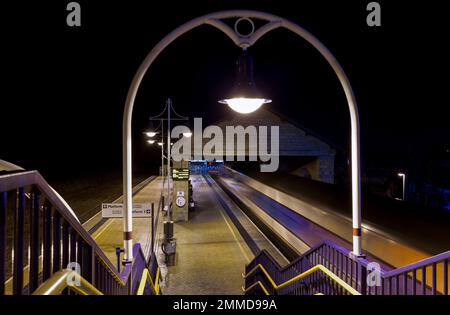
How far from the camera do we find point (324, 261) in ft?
24.1

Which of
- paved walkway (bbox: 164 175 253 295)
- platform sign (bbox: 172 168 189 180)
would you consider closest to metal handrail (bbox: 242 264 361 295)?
paved walkway (bbox: 164 175 253 295)

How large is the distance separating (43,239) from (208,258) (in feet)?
36.4

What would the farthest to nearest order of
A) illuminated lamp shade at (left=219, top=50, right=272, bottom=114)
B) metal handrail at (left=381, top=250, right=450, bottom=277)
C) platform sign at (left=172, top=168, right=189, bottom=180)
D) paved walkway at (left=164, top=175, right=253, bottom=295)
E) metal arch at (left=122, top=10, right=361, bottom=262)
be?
1. platform sign at (left=172, top=168, right=189, bottom=180)
2. paved walkway at (left=164, top=175, right=253, bottom=295)
3. metal arch at (left=122, top=10, right=361, bottom=262)
4. illuminated lamp shade at (left=219, top=50, right=272, bottom=114)
5. metal handrail at (left=381, top=250, right=450, bottom=277)

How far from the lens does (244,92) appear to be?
4.87 meters

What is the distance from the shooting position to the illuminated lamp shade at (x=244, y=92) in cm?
488

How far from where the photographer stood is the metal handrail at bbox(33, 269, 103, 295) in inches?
95.8

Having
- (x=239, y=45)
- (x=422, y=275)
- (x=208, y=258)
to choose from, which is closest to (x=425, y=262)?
(x=422, y=275)

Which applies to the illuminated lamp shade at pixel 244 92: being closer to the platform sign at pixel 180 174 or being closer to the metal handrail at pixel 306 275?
the metal handrail at pixel 306 275

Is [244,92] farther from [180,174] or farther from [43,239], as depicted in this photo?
[180,174]

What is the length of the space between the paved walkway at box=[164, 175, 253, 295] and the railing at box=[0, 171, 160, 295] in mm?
6413

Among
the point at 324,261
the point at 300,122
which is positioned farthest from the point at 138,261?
the point at 300,122

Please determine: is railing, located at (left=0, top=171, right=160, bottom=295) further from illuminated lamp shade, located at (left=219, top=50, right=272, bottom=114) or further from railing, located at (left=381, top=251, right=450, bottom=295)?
railing, located at (left=381, top=251, right=450, bottom=295)
